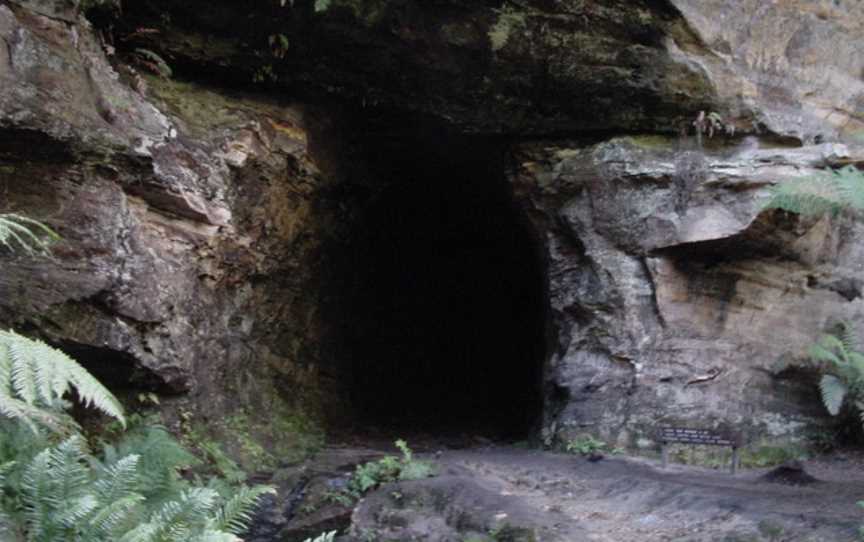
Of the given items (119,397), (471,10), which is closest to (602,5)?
(471,10)

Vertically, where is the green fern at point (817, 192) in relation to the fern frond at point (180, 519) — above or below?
above

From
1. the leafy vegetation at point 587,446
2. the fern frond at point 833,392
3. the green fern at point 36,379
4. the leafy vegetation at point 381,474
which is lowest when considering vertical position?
the leafy vegetation at point 381,474

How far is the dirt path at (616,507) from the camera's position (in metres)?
5.09

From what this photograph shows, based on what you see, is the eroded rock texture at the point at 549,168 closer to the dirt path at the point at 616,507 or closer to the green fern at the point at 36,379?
the dirt path at the point at 616,507

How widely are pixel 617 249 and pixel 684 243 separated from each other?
2.34 ft

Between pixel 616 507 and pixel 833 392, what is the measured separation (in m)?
2.59

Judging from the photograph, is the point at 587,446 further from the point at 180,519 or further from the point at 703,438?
the point at 180,519

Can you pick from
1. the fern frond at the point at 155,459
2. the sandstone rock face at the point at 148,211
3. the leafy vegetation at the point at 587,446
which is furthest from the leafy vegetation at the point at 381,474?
the leafy vegetation at the point at 587,446

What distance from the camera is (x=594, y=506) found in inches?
237

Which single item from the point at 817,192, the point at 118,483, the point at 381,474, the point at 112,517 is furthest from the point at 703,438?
the point at 112,517

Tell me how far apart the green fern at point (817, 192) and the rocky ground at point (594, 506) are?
2.19m

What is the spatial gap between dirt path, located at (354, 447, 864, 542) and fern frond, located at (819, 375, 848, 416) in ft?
1.87

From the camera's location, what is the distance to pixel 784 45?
897 cm

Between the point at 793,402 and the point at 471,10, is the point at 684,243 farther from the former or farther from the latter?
the point at 471,10
